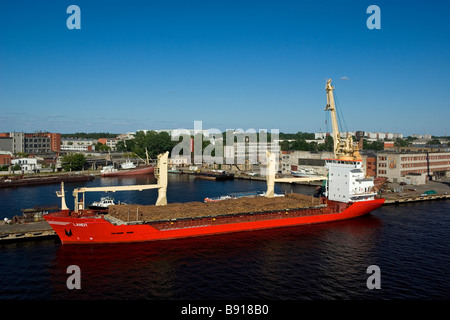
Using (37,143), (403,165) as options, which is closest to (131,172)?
(37,143)

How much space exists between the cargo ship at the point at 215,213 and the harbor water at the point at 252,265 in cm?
92

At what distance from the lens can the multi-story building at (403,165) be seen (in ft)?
199

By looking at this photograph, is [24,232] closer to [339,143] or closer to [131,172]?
[339,143]

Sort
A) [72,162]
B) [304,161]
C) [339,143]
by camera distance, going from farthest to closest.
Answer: [72,162] → [304,161] → [339,143]

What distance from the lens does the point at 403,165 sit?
2394 inches

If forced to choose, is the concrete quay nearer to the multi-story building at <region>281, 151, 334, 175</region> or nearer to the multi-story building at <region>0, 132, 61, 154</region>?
the multi-story building at <region>281, 151, 334, 175</region>

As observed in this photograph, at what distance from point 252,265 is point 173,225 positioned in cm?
819

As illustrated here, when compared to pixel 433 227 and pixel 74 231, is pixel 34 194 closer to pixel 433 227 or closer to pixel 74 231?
pixel 74 231

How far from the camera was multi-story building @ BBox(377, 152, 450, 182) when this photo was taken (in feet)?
199

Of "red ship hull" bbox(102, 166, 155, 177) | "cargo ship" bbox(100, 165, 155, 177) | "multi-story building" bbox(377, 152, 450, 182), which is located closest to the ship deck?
"multi-story building" bbox(377, 152, 450, 182)
